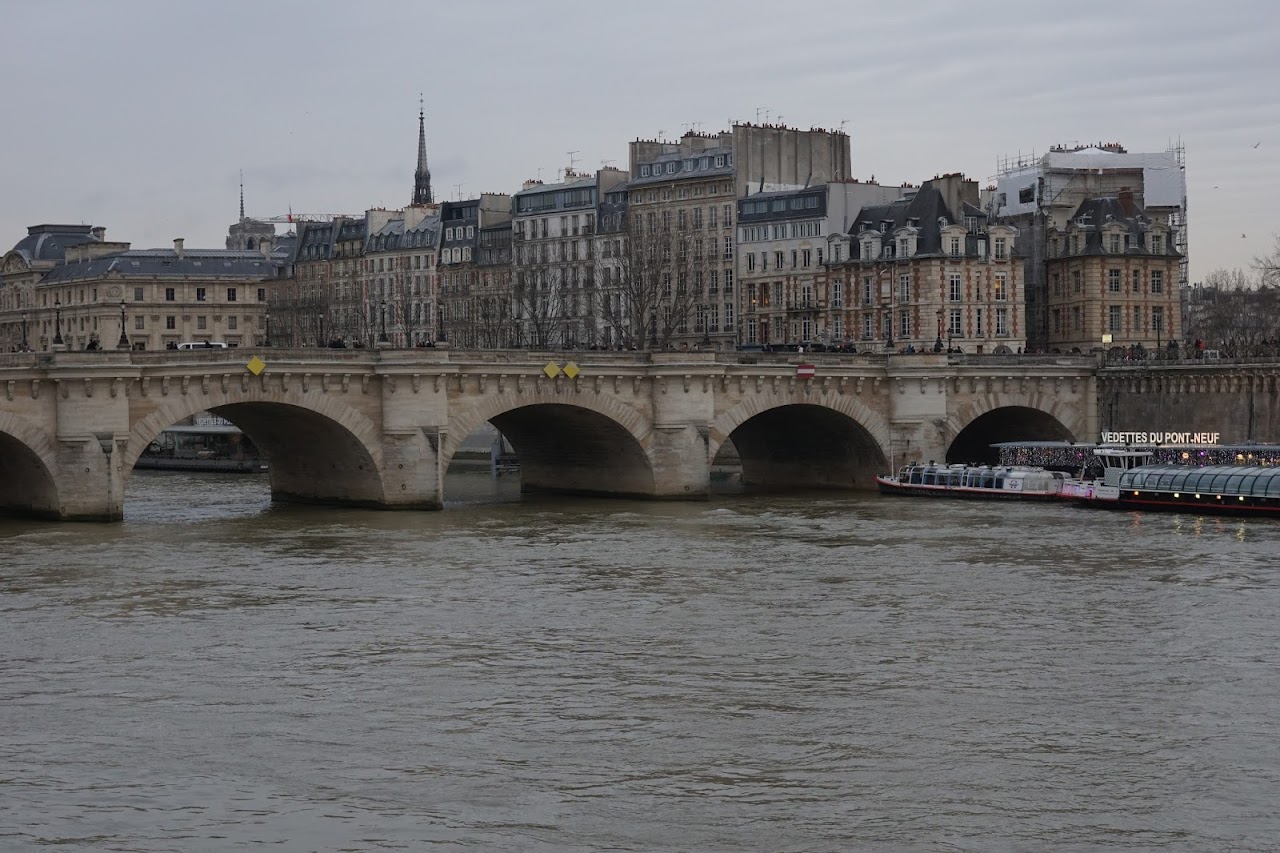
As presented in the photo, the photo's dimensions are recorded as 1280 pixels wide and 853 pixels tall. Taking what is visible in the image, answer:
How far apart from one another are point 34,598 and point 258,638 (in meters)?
6.06

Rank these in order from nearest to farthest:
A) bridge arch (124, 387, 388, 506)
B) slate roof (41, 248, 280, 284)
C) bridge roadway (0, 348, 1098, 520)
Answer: bridge roadway (0, 348, 1098, 520) < bridge arch (124, 387, 388, 506) < slate roof (41, 248, 280, 284)

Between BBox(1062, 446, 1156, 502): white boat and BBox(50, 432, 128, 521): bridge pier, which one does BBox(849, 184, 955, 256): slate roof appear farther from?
BBox(50, 432, 128, 521): bridge pier

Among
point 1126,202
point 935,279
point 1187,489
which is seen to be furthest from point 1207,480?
point 1126,202

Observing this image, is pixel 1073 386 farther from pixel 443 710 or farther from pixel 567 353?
pixel 443 710

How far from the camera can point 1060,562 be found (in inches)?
1807

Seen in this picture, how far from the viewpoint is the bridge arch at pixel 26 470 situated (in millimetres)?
50438

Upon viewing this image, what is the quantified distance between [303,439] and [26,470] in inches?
364

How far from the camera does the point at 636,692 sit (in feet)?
102

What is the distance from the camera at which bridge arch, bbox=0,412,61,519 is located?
165ft

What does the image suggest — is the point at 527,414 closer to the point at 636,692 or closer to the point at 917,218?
the point at 917,218

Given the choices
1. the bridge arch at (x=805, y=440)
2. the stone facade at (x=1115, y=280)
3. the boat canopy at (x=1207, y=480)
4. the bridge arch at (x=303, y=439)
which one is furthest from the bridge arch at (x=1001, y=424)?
the bridge arch at (x=303, y=439)

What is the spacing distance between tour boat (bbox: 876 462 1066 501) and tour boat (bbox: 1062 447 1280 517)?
75cm

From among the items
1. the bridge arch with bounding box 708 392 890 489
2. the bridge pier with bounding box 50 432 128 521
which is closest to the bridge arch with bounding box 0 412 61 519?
the bridge pier with bounding box 50 432 128 521

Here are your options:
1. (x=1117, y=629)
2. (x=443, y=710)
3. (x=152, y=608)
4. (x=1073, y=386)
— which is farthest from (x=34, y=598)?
(x=1073, y=386)
